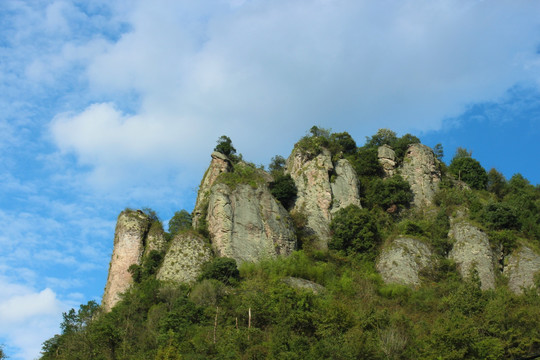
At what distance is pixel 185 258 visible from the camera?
51.2 metres

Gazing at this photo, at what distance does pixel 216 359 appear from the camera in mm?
38156

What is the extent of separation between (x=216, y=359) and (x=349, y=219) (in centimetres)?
2089

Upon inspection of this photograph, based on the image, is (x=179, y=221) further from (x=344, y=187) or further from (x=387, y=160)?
(x=387, y=160)

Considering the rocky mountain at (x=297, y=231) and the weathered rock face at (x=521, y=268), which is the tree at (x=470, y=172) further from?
the weathered rock face at (x=521, y=268)

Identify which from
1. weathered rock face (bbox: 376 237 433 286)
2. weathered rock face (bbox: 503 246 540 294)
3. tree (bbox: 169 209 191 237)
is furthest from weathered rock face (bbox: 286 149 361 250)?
weathered rock face (bbox: 503 246 540 294)

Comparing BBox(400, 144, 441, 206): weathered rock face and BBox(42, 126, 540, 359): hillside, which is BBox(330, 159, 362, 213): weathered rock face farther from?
BBox(400, 144, 441, 206): weathered rock face

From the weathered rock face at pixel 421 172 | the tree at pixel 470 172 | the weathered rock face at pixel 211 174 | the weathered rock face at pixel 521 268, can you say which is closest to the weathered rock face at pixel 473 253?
the weathered rock face at pixel 521 268

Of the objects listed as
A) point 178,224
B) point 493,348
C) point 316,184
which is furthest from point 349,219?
point 493,348

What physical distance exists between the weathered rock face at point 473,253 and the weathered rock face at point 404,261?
2.20 metres

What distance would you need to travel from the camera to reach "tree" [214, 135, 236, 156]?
2532 inches

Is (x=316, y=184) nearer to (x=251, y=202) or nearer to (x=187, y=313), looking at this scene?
(x=251, y=202)

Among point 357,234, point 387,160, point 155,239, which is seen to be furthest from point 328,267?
point 387,160

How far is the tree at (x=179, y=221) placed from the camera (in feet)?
200

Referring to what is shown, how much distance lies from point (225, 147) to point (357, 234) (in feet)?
54.9
